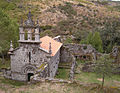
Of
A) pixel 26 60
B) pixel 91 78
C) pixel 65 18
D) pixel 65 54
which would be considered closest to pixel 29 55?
pixel 26 60

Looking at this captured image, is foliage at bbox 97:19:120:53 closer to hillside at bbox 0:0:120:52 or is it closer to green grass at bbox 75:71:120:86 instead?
hillside at bbox 0:0:120:52

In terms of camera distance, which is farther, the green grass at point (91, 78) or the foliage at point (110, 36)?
the foliage at point (110, 36)

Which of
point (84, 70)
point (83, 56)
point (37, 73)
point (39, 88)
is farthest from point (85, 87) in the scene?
point (83, 56)

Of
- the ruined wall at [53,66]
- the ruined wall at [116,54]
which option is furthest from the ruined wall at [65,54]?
the ruined wall at [116,54]

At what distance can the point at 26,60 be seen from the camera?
1850 centimetres

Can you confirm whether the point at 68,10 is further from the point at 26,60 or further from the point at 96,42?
the point at 26,60

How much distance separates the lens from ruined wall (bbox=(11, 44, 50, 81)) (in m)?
17.8

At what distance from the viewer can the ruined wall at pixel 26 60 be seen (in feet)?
58.3

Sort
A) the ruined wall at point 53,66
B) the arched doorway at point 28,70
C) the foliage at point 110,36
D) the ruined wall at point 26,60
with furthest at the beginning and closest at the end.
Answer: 1. the foliage at point 110,36
2. the ruined wall at point 53,66
3. the arched doorway at point 28,70
4. the ruined wall at point 26,60

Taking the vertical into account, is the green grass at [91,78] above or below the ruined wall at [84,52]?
below

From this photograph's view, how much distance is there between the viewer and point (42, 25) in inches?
2275

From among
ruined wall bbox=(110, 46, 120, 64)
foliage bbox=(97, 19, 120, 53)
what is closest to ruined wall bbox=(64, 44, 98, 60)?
ruined wall bbox=(110, 46, 120, 64)

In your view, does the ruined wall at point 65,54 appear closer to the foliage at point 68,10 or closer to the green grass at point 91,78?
the green grass at point 91,78

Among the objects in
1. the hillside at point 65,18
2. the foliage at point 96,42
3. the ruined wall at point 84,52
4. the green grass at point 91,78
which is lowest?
the green grass at point 91,78
